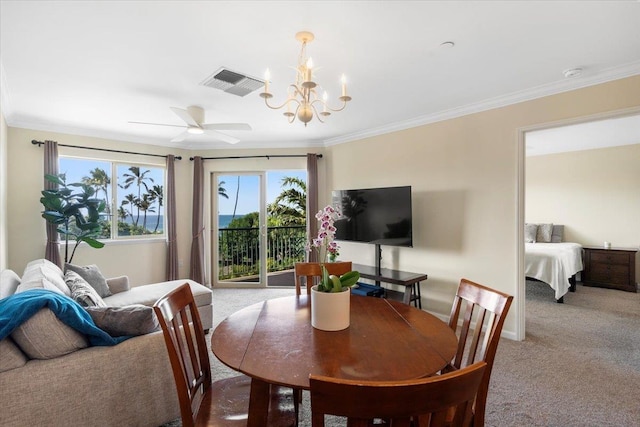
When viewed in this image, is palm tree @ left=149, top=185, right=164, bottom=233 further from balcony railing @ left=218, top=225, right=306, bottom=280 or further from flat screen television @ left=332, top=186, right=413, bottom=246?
flat screen television @ left=332, top=186, right=413, bottom=246

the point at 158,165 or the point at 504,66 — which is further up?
the point at 504,66

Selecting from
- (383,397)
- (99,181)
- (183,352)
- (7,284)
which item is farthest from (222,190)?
(383,397)

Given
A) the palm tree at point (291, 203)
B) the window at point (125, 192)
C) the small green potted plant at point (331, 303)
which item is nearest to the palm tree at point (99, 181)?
the window at point (125, 192)

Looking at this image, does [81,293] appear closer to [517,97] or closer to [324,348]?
[324,348]

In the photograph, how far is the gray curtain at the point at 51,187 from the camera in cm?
411

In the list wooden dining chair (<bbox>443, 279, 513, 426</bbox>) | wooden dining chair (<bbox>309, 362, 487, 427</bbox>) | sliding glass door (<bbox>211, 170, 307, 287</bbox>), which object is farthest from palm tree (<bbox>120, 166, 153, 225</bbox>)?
wooden dining chair (<bbox>309, 362, 487, 427</bbox>)

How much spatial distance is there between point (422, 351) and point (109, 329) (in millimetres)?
1717

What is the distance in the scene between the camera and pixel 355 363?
120cm

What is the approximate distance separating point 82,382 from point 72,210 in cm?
317

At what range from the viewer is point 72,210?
156 inches

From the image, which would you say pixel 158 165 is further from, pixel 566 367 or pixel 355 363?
pixel 566 367

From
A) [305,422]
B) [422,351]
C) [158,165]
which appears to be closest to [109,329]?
[305,422]

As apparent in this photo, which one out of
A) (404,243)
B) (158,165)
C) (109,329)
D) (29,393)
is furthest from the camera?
(158,165)

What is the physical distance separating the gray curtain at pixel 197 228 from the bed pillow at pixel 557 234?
6502 mm
